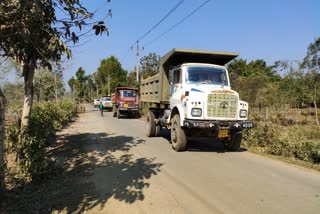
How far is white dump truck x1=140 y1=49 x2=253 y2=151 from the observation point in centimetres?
841

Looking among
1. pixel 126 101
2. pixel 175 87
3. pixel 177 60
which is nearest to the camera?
pixel 175 87

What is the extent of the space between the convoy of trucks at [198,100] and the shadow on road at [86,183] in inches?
68.0

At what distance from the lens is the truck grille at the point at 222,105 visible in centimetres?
843

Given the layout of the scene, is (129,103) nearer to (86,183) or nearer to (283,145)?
(283,145)

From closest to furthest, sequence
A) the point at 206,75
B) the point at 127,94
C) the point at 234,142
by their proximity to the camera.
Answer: the point at 234,142 → the point at 206,75 → the point at 127,94

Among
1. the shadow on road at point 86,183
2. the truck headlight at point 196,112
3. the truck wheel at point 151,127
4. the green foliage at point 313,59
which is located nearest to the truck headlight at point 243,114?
the truck headlight at point 196,112

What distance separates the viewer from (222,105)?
8.53 m

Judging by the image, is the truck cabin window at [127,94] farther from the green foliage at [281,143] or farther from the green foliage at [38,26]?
the green foliage at [38,26]

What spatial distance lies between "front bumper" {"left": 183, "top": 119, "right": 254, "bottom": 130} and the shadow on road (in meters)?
1.50

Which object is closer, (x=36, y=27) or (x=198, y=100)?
(x=36, y=27)

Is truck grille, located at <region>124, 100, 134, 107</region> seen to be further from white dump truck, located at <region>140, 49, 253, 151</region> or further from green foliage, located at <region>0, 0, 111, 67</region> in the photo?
green foliage, located at <region>0, 0, 111, 67</region>

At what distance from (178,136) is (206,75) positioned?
93.4 inches

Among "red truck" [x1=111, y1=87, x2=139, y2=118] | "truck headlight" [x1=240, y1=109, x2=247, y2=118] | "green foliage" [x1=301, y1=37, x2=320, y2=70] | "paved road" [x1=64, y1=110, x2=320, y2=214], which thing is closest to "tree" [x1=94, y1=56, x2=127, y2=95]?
"red truck" [x1=111, y1=87, x2=139, y2=118]

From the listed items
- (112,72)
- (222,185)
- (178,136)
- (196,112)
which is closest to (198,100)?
(196,112)
